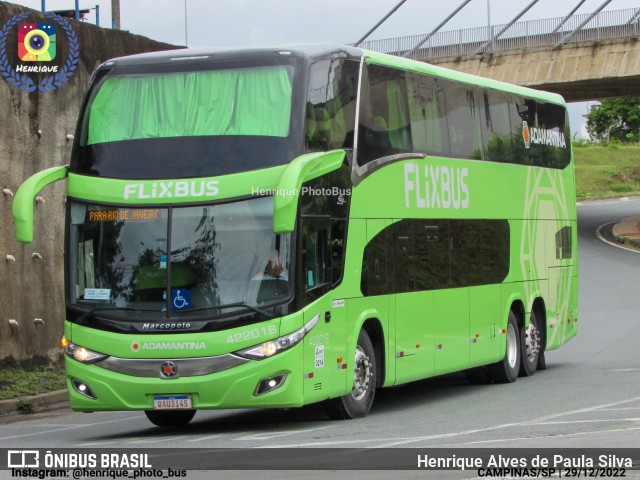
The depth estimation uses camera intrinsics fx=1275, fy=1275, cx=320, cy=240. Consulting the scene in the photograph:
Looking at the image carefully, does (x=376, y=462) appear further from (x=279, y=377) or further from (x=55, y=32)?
(x=55, y=32)

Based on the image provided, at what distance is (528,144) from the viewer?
69.5 feet

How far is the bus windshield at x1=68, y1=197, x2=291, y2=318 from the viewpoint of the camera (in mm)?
13492

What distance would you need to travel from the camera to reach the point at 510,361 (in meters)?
20.5

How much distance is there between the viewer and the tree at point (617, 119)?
110m

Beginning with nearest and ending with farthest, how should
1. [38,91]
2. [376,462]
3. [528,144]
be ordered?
1. [376,462]
2. [528,144]
3. [38,91]

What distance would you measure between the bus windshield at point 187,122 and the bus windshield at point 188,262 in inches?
19.8

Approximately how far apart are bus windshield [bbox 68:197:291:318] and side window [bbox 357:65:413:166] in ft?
7.15

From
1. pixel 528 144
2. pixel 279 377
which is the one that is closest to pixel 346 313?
pixel 279 377

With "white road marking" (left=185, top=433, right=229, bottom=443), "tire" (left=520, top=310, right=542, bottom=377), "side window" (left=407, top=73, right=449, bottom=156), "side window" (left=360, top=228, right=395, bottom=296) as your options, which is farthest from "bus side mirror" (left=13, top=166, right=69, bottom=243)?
"tire" (left=520, top=310, right=542, bottom=377)

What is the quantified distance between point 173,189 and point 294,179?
1.56 meters

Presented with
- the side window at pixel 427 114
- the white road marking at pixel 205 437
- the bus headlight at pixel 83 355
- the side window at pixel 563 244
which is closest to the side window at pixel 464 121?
the side window at pixel 427 114

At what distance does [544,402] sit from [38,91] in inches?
446

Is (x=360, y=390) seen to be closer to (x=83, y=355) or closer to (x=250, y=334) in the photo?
(x=250, y=334)

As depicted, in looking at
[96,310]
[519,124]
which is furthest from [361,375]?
[519,124]
